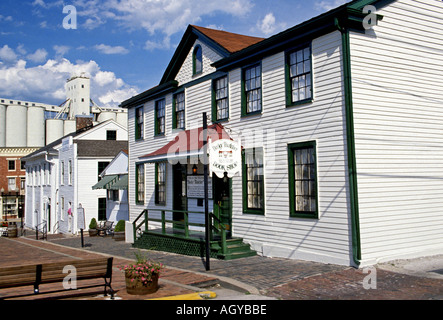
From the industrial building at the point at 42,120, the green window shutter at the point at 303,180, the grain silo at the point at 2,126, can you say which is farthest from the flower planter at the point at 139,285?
the grain silo at the point at 2,126

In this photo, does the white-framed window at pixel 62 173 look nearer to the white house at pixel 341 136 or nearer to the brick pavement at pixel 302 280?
the white house at pixel 341 136

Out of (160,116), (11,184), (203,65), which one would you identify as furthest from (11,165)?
(203,65)

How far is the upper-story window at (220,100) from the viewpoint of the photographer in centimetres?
1541

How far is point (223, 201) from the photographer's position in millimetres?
15242

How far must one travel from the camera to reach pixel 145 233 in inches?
671

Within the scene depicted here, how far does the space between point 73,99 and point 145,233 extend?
6053 cm

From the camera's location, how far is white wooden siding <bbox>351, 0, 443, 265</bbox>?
35.8ft

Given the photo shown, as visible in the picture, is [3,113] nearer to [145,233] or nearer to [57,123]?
[57,123]

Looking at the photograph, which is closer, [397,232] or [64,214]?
[397,232]

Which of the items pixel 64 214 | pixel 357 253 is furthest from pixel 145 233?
pixel 64 214

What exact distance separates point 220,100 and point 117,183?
39.7 ft

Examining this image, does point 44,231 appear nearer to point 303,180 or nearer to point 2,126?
point 303,180

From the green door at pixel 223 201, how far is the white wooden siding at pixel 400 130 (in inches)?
212

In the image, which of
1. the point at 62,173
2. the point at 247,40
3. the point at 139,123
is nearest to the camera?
the point at 247,40
